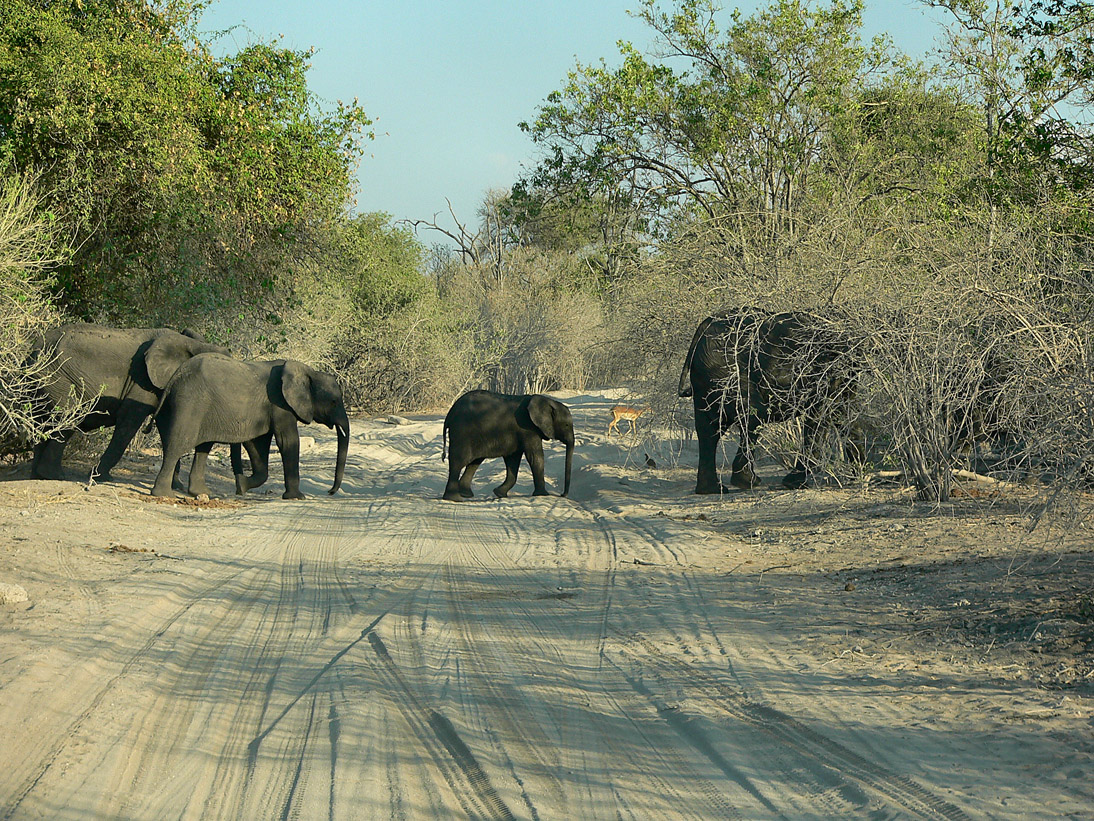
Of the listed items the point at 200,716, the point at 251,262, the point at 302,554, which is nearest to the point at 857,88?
the point at 251,262

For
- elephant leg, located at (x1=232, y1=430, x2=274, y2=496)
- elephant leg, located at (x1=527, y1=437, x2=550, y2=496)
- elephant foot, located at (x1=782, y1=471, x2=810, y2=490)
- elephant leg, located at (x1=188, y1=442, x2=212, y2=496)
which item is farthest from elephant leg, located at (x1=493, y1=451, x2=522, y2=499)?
elephant leg, located at (x1=188, y1=442, x2=212, y2=496)

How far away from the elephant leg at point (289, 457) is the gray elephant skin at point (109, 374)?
1.61 metres

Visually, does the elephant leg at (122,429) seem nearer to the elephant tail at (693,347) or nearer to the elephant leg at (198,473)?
→ the elephant leg at (198,473)

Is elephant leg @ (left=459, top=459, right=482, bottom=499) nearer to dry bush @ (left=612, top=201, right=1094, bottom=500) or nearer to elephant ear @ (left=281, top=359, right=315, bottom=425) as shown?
elephant ear @ (left=281, top=359, right=315, bottom=425)

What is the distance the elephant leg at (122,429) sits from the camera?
1413 cm

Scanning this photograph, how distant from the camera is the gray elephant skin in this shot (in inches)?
534

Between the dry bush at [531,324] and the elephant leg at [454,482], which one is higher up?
the dry bush at [531,324]

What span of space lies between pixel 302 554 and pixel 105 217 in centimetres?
794

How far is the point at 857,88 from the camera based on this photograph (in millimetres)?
24047

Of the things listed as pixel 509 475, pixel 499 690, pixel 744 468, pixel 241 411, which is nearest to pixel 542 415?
pixel 509 475

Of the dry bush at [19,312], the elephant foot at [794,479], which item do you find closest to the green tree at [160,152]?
the dry bush at [19,312]

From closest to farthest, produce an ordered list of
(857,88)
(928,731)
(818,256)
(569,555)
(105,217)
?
(928,731)
(569,555)
(818,256)
(105,217)
(857,88)

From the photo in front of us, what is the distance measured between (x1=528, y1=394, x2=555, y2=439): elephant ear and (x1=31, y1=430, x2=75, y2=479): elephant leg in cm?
632

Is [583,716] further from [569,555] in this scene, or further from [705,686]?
[569,555]
